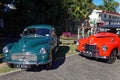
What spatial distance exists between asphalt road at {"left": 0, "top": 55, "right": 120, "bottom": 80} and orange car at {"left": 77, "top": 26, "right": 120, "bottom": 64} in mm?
449

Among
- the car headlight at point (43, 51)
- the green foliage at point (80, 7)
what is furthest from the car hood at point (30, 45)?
the green foliage at point (80, 7)

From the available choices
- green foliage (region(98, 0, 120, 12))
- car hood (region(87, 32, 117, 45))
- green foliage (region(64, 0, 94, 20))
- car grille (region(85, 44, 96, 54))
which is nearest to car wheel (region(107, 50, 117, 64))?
car hood (region(87, 32, 117, 45))

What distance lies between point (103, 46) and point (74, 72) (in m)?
2.62

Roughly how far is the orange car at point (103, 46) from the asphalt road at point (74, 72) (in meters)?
0.45

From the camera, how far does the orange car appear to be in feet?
43.1

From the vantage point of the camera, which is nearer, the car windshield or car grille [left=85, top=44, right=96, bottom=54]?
the car windshield

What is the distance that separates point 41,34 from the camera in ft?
41.1

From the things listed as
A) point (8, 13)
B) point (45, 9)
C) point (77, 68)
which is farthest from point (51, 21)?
point (77, 68)

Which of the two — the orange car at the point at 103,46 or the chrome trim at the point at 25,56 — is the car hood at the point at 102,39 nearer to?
the orange car at the point at 103,46

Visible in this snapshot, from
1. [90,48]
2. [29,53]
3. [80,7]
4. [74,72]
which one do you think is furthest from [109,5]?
[29,53]

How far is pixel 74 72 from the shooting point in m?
11.3

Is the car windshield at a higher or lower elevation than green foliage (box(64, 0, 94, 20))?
lower

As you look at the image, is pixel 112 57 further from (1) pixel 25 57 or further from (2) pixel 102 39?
(1) pixel 25 57

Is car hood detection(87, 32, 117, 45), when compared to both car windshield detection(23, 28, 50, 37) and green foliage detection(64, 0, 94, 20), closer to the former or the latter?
car windshield detection(23, 28, 50, 37)
